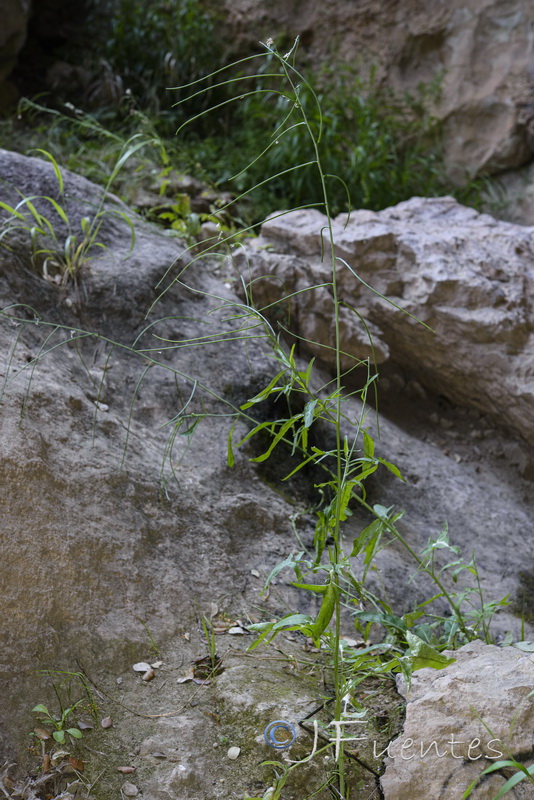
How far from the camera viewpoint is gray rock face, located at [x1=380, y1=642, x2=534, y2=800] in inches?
53.1

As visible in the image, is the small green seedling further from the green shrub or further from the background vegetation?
the green shrub

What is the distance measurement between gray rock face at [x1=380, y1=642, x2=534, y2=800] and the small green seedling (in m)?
0.66

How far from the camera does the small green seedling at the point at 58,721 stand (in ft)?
4.91

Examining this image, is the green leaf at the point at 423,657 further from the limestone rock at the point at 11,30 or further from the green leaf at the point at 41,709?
the limestone rock at the point at 11,30

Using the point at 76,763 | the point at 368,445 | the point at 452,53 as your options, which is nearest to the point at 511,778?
the point at 368,445

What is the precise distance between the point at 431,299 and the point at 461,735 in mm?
1975

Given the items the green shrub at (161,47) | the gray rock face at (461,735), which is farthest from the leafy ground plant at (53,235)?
the green shrub at (161,47)

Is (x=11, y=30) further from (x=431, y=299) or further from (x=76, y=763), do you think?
(x=76, y=763)

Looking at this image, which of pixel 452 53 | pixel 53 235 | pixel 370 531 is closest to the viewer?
pixel 370 531

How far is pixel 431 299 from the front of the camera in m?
3.00

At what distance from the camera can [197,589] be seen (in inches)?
77.7

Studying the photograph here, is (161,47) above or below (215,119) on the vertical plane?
above

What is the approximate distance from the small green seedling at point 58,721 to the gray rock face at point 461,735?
662mm

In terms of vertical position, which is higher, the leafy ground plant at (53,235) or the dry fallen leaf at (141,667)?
the leafy ground plant at (53,235)
